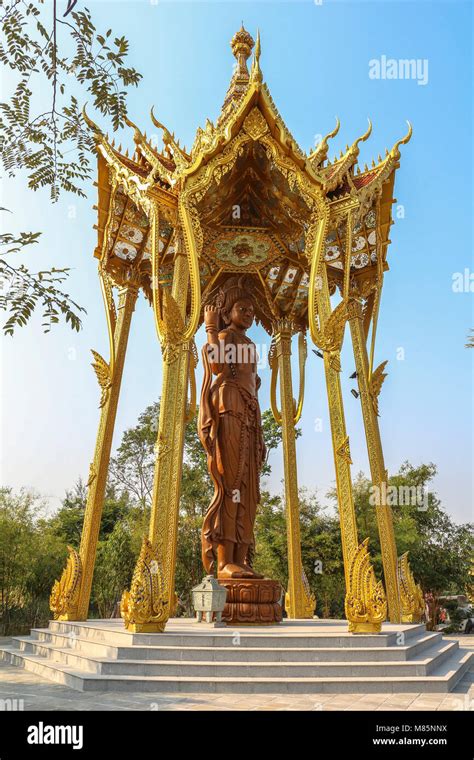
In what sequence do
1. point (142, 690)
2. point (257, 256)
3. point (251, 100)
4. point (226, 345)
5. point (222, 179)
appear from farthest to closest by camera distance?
1. point (257, 256)
2. point (226, 345)
3. point (222, 179)
4. point (251, 100)
5. point (142, 690)

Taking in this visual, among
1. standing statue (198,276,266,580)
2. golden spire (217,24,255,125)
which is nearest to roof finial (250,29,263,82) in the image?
golden spire (217,24,255,125)

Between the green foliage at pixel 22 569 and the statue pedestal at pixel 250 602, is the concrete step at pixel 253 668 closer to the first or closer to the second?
the statue pedestal at pixel 250 602

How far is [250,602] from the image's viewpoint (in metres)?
7.88

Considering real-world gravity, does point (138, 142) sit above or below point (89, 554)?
above

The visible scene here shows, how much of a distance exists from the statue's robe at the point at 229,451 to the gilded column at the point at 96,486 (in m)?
1.46

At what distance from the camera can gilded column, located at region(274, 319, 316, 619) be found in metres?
10.4

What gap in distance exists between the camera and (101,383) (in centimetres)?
943

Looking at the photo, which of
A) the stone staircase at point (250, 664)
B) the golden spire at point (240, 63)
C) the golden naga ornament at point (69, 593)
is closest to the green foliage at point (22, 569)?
the golden naga ornament at point (69, 593)

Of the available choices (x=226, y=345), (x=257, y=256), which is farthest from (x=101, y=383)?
(x=257, y=256)

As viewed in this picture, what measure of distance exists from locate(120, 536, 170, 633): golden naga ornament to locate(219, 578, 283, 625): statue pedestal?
1.75m

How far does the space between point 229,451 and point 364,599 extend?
322 cm
